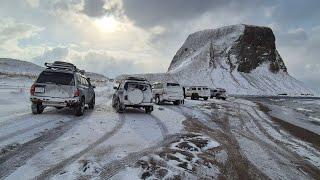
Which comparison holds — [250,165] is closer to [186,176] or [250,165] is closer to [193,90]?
[186,176]

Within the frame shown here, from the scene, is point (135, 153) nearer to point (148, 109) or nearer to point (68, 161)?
point (68, 161)

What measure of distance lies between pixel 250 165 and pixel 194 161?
1837 millimetres

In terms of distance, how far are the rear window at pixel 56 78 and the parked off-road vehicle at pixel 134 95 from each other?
370cm

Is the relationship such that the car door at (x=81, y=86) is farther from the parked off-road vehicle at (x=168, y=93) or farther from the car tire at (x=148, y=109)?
the parked off-road vehicle at (x=168, y=93)

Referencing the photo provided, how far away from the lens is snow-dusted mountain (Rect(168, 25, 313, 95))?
468ft

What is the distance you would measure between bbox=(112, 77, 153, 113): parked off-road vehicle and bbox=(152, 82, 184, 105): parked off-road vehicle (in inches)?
425

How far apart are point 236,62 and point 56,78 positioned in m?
146

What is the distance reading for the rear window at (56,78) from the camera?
17.9 m

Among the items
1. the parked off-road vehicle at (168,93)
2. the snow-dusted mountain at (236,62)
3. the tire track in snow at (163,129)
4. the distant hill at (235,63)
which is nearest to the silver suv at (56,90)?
the tire track in snow at (163,129)

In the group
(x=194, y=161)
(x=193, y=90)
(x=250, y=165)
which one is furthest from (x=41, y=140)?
(x=193, y=90)

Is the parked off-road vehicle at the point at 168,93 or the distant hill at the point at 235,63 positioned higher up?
the distant hill at the point at 235,63

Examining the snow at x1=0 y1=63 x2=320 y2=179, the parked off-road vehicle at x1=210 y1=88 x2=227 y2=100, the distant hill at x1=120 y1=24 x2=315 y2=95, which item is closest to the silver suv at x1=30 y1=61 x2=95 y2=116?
the snow at x1=0 y1=63 x2=320 y2=179

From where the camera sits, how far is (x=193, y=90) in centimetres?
4850

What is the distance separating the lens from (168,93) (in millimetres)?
32656
